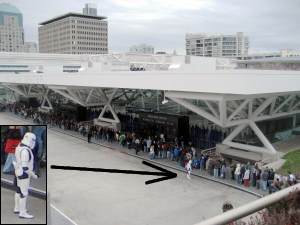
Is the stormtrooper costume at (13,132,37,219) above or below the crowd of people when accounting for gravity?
above

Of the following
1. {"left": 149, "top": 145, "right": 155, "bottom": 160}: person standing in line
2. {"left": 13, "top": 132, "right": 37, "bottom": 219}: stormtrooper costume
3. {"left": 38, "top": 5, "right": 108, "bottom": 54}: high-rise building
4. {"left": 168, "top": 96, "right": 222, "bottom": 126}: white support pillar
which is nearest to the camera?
{"left": 13, "top": 132, "right": 37, "bottom": 219}: stormtrooper costume

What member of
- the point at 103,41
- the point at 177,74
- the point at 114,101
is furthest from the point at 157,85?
the point at 103,41

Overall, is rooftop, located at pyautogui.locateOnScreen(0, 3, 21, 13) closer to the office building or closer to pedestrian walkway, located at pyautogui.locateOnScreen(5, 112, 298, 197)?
the office building

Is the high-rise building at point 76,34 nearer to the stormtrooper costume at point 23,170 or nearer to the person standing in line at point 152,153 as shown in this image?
the person standing in line at point 152,153

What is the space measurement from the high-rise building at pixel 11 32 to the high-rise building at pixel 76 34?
4025 centimetres

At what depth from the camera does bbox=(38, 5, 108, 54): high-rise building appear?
12431cm

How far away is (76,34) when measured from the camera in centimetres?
12450

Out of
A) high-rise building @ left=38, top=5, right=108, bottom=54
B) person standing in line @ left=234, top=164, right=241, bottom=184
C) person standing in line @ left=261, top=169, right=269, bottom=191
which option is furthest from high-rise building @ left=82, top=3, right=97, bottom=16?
person standing in line @ left=261, top=169, right=269, bottom=191

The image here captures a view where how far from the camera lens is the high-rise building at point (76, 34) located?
124 m

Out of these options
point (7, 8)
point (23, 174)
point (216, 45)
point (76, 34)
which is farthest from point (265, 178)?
point (7, 8)

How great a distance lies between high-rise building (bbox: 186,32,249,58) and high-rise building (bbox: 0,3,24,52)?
88944mm

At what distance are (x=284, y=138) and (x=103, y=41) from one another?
115538 mm

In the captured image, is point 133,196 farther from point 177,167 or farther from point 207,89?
point 207,89

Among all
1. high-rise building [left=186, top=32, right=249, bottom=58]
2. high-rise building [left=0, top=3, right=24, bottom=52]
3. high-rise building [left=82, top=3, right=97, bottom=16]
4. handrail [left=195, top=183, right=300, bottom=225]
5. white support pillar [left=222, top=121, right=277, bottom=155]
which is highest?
high-rise building [left=82, top=3, right=97, bottom=16]
